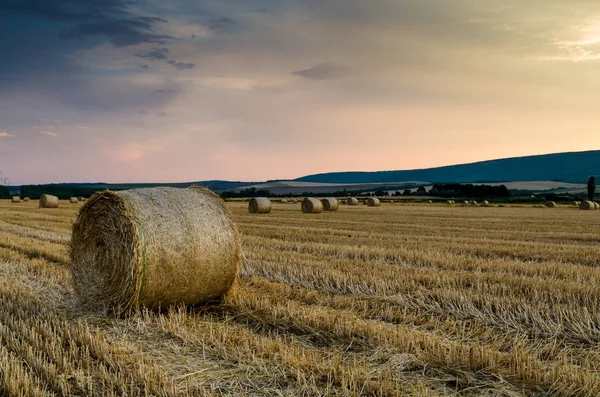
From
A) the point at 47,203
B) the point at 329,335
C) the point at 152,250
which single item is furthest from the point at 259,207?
the point at 329,335

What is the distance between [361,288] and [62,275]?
4986 millimetres

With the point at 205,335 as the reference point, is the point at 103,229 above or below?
above

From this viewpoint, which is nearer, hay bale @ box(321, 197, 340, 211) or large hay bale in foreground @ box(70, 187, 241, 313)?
large hay bale in foreground @ box(70, 187, 241, 313)

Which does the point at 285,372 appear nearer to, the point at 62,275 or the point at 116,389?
the point at 116,389

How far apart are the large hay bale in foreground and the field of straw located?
0.93 feet

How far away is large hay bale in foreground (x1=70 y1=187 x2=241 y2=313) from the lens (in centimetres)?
678

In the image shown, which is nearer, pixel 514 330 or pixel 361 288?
pixel 514 330

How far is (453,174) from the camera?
16962 cm

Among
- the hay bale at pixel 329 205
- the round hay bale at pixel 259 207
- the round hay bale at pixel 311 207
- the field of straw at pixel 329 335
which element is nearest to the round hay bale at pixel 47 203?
the round hay bale at pixel 259 207

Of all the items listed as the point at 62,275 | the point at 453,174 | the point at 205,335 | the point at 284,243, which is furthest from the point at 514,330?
the point at 453,174

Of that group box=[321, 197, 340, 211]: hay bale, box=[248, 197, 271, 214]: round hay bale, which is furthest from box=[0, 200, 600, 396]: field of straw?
box=[321, 197, 340, 211]: hay bale

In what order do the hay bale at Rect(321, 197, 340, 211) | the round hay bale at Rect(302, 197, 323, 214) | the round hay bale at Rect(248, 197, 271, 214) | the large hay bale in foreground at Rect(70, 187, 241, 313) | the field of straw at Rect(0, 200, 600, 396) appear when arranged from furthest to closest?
the hay bale at Rect(321, 197, 340, 211)
the round hay bale at Rect(302, 197, 323, 214)
the round hay bale at Rect(248, 197, 271, 214)
the large hay bale in foreground at Rect(70, 187, 241, 313)
the field of straw at Rect(0, 200, 600, 396)

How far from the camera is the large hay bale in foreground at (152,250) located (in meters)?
6.78

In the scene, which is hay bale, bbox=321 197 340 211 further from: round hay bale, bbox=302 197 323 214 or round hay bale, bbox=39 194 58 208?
round hay bale, bbox=39 194 58 208
